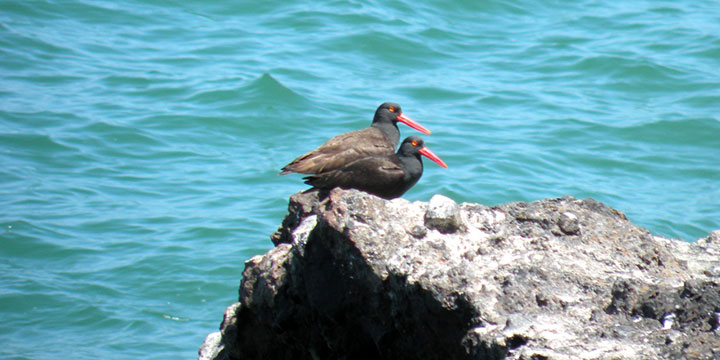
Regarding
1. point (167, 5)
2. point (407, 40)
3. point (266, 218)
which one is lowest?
point (266, 218)

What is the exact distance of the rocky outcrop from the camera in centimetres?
345

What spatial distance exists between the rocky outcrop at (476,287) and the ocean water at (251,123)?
17.2 ft

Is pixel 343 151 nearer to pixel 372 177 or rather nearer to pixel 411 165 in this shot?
pixel 411 165

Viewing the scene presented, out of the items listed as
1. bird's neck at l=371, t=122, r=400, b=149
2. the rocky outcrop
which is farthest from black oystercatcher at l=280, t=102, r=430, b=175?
the rocky outcrop

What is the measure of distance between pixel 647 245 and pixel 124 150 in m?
11.2

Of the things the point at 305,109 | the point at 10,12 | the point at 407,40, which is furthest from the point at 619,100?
the point at 10,12

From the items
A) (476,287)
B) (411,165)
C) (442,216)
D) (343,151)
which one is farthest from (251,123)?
(476,287)

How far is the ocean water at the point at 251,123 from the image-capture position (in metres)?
11.0

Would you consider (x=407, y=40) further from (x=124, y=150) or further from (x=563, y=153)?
(x=124, y=150)

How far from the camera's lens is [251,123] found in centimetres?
Answer: 1545

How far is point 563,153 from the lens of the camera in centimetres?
1438

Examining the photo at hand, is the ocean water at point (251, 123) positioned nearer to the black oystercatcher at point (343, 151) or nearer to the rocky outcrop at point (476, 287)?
the black oystercatcher at point (343, 151)

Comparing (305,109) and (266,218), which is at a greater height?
(305,109)

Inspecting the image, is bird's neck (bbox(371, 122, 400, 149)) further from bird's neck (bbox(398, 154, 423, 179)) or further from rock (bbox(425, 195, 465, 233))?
rock (bbox(425, 195, 465, 233))
